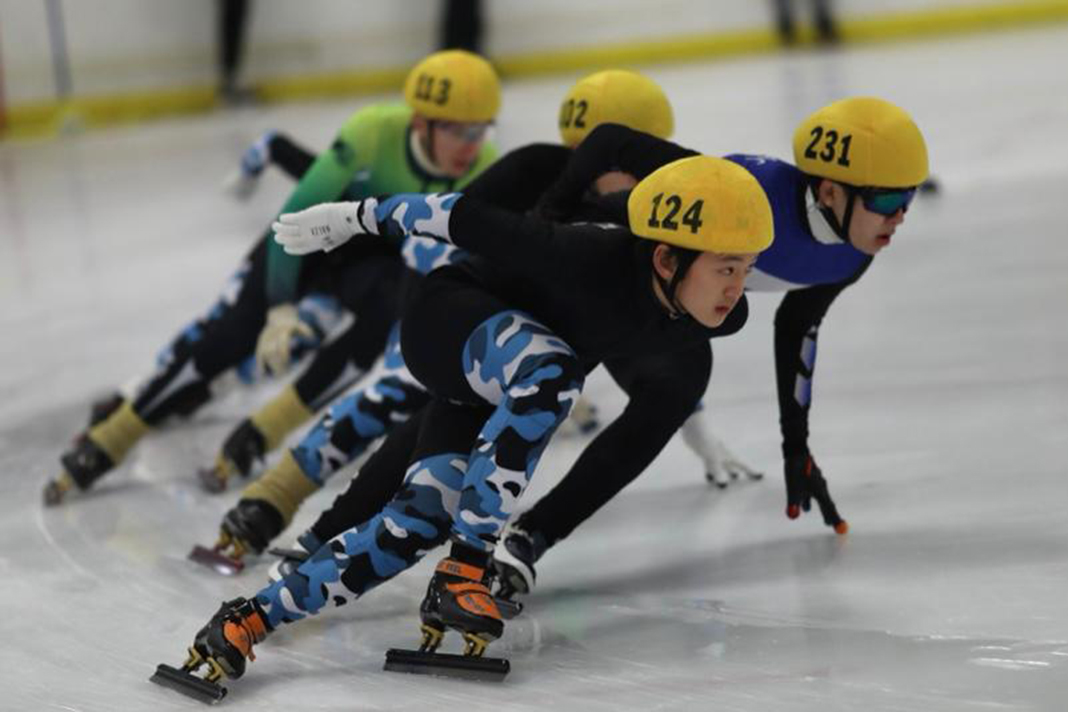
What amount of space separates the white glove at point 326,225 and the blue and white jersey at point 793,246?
0.86 m

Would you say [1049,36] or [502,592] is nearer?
[502,592]

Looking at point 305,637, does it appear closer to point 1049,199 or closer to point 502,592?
point 502,592

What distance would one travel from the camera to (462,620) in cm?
309

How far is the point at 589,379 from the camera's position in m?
5.55

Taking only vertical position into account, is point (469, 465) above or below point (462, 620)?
above

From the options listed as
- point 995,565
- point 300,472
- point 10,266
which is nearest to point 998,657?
point 995,565

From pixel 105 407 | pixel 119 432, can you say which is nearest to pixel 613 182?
pixel 119 432

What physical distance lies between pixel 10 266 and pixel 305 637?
528cm

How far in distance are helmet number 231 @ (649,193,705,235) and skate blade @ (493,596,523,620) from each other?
871 mm

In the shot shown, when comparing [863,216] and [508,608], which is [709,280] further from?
[508,608]

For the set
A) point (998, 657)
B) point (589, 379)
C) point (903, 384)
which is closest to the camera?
point (998, 657)

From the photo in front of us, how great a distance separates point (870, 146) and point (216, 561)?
1790mm

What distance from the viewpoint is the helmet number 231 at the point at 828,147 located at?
3469mm

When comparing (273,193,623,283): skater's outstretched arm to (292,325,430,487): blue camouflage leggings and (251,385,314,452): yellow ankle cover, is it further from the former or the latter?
(251,385,314,452): yellow ankle cover
